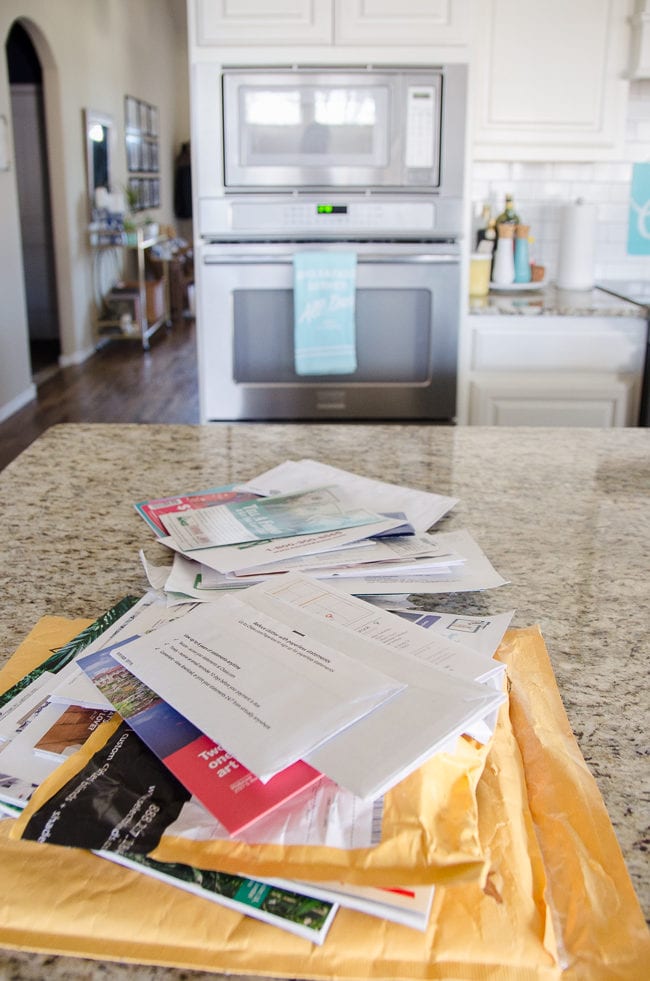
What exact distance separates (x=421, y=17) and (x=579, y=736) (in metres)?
2.36

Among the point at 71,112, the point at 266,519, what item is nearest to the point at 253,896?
the point at 266,519

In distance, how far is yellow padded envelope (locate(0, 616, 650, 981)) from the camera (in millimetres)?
457

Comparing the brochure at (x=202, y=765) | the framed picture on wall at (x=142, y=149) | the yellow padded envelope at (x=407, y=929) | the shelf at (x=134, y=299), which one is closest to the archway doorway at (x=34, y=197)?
the shelf at (x=134, y=299)

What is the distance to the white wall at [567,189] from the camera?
10.2 ft

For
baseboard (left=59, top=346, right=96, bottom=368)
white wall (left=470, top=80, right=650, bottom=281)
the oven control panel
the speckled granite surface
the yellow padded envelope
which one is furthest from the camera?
baseboard (left=59, top=346, right=96, bottom=368)

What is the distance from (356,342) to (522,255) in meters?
0.74

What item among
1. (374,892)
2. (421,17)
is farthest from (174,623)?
(421,17)

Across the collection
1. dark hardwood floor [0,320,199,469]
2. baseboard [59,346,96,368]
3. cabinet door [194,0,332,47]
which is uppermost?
cabinet door [194,0,332,47]

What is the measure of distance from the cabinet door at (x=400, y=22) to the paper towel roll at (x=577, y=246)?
0.75 meters

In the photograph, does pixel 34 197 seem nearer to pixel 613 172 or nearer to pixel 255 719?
pixel 613 172

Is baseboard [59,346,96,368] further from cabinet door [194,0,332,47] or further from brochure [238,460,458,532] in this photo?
brochure [238,460,458,532]

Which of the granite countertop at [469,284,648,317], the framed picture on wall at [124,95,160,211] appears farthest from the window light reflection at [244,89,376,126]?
the framed picture on wall at [124,95,160,211]

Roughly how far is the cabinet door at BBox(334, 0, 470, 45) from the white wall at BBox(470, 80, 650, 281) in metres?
0.64

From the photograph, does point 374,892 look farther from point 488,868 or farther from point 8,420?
point 8,420
